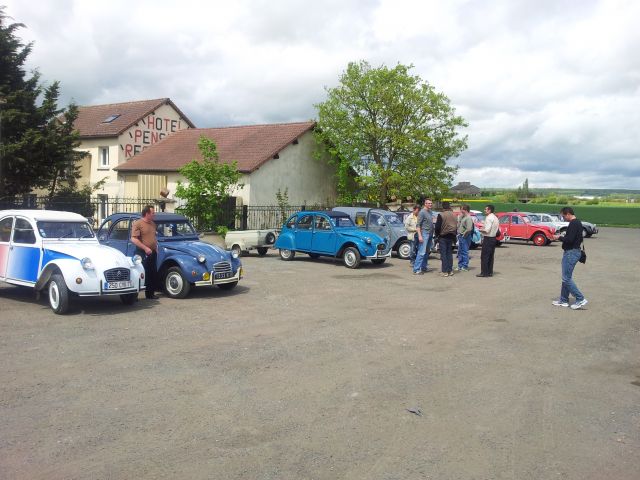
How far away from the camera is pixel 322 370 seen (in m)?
6.57

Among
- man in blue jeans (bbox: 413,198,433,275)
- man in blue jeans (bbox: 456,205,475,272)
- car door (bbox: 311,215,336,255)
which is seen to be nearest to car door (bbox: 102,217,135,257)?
car door (bbox: 311,215,336,255)

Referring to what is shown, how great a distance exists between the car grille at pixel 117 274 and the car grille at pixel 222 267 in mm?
1886

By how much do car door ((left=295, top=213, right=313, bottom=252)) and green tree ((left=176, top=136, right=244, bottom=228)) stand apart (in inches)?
226

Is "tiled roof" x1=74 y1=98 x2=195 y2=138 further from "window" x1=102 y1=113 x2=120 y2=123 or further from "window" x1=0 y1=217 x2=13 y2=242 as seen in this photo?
"window" x1=0 y1=217 x2=13 y2=242

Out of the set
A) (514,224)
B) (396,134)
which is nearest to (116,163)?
(396,134)

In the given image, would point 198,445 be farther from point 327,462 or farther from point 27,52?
point 27,52

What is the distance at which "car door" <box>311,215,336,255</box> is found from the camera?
17.0 m

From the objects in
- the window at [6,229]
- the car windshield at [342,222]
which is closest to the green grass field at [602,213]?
the car windshield at [342,222]

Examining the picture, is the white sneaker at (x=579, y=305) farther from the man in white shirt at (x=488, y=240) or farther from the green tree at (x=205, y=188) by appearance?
the green tree at (x=205, y=188)

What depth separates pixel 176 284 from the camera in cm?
1120

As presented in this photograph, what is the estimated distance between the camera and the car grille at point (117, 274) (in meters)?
9.52

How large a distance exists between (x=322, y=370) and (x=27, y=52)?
63.5 feet

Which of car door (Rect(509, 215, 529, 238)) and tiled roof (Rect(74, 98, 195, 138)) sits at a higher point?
tiled roof (Rect(74, 98, 195, 138))

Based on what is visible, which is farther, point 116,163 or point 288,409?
point 116,163
